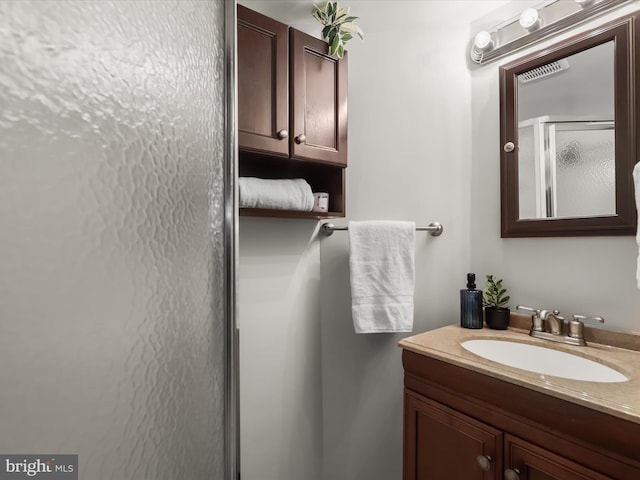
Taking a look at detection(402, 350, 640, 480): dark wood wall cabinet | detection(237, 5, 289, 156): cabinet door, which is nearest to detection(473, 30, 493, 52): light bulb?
detection(237, 5, 289, 156): cabinet door

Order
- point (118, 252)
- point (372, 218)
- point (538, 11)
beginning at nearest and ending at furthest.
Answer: point (118, 252) → point (538, 11) → point (372, 218)

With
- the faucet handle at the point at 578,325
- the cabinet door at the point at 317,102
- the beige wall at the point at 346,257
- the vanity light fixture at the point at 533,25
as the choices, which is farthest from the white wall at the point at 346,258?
the faucet handle at the point at 578,325

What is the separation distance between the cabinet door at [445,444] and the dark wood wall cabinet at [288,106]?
2.44 feet

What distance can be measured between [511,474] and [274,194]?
3.34 feet

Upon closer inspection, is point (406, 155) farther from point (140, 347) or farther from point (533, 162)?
point (140, 347)

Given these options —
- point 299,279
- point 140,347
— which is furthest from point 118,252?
point 299,279

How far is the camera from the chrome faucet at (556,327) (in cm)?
106

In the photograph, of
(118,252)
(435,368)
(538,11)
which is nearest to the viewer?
(118,252)

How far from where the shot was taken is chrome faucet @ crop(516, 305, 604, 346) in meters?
1.06

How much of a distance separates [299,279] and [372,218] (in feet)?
1.38

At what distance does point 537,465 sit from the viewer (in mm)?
758

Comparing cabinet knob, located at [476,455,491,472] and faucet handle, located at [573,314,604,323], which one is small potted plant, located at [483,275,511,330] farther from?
cabinet knob, located at [476,455,491,472]

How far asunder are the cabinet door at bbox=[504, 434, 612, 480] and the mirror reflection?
2.70 ft

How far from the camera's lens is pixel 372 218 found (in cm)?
138
